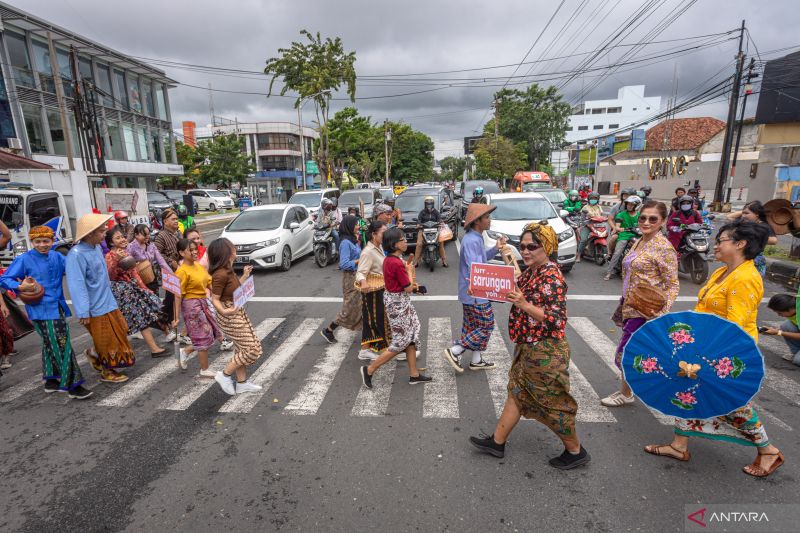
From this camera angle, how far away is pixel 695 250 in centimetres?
806

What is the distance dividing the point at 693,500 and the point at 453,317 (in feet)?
13.3

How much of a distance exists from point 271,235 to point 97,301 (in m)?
5.84

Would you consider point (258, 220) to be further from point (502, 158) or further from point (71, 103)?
point (502, 158)

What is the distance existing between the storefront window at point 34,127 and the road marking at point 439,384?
3044cm

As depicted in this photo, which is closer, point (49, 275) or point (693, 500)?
point (693, 500)

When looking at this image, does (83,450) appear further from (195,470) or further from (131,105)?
(131,105)

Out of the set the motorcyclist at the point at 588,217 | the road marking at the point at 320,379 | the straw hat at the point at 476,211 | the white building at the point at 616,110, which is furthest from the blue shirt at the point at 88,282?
the white building at the point at 616,110

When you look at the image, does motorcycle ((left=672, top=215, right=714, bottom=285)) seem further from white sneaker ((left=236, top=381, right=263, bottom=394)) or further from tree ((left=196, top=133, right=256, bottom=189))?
tree ((left=196, top=133, right=256, bottom=189))

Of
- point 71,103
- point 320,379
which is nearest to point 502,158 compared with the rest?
point 71,103

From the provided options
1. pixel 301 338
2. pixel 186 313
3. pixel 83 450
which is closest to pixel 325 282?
pixel 301 338

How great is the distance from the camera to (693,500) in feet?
8.75

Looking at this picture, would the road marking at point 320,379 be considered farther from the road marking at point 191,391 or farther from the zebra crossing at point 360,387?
the road marking at point 191,391

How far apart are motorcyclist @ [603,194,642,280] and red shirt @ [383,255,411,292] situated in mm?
6450

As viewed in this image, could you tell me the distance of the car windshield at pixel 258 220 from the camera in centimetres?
1045
